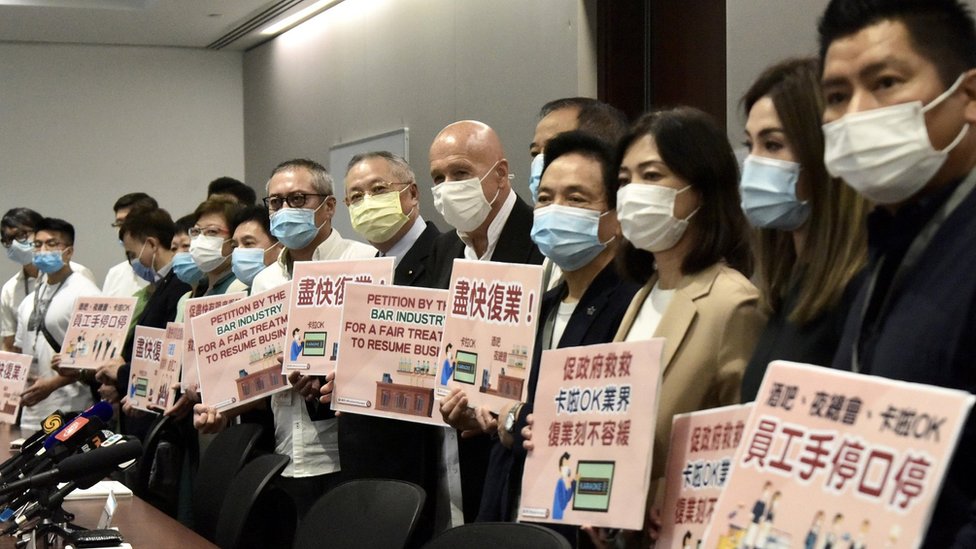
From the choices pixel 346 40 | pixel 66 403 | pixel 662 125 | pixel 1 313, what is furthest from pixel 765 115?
pixel 1 313

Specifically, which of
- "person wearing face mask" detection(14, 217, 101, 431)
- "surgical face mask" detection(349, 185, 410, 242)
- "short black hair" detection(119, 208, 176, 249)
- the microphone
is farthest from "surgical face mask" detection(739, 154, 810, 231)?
"person wearing face mask" detection(14, 217, 101, 431)

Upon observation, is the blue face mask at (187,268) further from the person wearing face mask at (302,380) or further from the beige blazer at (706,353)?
the beige blazer at (706,353)

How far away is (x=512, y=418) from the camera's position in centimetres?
284

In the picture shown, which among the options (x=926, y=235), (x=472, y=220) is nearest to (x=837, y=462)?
(x=926, y=235)

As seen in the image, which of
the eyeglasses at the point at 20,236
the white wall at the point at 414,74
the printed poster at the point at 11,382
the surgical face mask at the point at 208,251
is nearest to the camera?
the surgical face mask at the point at 208,251

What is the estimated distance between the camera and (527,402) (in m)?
2.84

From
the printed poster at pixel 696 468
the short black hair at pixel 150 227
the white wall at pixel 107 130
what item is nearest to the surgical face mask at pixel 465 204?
the printed poster at pixel 696 468

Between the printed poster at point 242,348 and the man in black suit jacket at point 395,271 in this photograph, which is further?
the printed poster at point 242,348

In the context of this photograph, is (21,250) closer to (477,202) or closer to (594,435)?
(477,202)

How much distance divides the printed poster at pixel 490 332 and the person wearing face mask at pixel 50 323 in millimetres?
3755

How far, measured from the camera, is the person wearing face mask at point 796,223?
2.09 m

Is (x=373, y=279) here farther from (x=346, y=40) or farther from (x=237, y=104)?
(x=237, y=104)

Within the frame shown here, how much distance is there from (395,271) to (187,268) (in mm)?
1913

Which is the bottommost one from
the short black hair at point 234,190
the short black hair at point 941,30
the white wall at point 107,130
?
the short black hair at point 234,190
